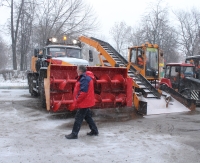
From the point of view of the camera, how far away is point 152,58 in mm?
13188

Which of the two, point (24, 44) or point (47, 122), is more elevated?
point (24, 44)

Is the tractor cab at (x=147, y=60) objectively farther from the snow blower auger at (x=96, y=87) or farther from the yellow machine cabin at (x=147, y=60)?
the snow blower auger at (x=96, y=87)

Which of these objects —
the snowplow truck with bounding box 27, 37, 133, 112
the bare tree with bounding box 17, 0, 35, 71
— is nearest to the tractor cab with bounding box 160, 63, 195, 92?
the snowplow truck with bounding box 27, 37, 133, 112

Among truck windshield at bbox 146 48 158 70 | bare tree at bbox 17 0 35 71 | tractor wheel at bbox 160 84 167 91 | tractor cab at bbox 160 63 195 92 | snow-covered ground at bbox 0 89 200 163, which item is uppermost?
bare tree at bbox 17 0 35 71

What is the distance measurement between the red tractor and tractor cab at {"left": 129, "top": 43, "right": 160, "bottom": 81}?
24.6 inches

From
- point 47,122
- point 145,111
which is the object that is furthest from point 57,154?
point 145,111

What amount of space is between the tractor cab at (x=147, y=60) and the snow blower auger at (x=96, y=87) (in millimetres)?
3881

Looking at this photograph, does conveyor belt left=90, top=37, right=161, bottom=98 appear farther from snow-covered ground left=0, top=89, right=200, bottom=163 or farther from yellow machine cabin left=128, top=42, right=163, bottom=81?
snow-covered ground left=0, top=89, right=200, bottom=163

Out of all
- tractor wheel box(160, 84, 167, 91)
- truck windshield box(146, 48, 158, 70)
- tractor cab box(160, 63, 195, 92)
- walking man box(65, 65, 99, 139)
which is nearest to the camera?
walking man box(65, 65, 99, 139)

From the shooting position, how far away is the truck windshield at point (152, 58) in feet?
42.9

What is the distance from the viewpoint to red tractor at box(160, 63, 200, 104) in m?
12.5

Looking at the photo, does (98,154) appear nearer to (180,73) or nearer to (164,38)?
(180,73)

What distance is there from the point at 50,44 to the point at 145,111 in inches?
234

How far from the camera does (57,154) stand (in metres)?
5.16
